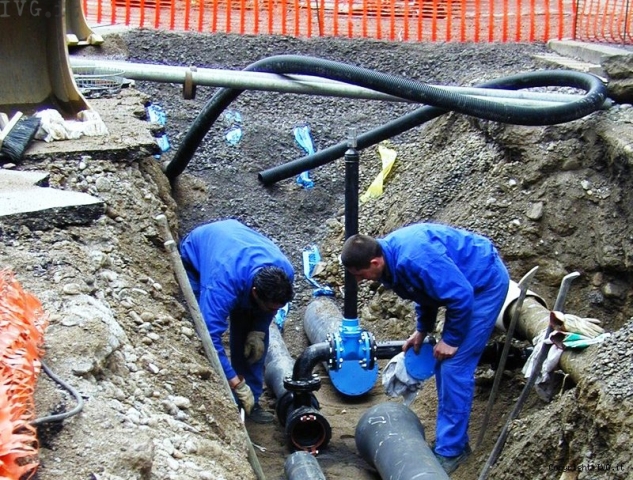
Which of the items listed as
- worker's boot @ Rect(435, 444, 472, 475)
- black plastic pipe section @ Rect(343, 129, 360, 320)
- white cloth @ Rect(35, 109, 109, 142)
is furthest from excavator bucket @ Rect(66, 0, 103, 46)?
worker's boot @ Rect(435, 444, 472, 475)

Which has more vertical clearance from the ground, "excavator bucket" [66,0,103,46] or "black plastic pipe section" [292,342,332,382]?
"excavator bucket" [66,0,103,46]

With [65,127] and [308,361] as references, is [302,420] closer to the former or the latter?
[308,361]

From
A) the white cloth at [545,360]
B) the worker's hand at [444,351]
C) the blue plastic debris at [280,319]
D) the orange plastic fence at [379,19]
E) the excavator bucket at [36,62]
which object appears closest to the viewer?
the white cloth at [545,360]

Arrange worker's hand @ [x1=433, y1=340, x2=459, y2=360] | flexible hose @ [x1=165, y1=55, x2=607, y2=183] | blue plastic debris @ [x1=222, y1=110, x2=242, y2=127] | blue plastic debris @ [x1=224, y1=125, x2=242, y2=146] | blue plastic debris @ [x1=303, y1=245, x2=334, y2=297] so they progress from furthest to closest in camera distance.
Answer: blue plastic debris @ [x1=222, y1=110, x2=242, y2=127], blue plastic debris @ [x1=224, y1=125, x2=242, y2=146], blue plastic debris @ [x1=303, y1=245, x2=334, y2=297], flexible hose @ [x1=165, y1=55, x2=607, y2=183], worker's hand @ [x1=433, y1=340, x2=459, y2=360]

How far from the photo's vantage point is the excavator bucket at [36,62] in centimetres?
655

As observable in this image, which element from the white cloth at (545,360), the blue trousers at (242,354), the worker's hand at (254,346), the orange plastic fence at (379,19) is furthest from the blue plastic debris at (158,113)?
the white cloth at (545,360)

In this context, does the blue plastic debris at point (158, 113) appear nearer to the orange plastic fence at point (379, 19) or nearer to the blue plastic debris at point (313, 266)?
the blue plastic debris at point (313, 266)

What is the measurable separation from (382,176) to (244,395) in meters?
4.16

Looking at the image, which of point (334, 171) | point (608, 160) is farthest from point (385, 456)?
point (334, 171)

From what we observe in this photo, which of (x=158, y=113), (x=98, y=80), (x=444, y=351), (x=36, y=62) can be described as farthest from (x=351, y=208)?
(x=158, y=113)

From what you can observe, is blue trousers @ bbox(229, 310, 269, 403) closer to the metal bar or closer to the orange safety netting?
the metal bar

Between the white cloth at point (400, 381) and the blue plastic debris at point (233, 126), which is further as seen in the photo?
the blue plastic debris at point (233, 126)

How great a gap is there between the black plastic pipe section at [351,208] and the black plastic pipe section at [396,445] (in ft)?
3.30

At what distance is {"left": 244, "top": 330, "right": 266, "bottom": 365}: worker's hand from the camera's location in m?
5.93
